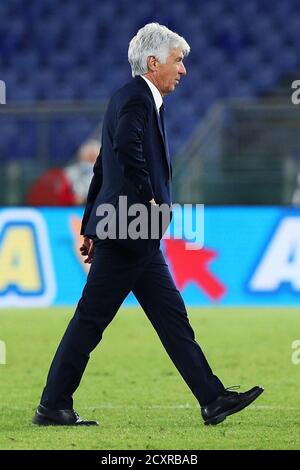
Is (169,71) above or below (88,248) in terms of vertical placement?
above

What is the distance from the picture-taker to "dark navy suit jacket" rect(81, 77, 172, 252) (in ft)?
21.2

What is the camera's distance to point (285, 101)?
19.5 meters

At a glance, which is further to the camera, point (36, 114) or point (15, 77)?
point (15, 77)

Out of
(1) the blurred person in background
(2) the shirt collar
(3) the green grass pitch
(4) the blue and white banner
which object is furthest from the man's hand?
(1) the blurred person in background

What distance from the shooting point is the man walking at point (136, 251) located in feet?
21.5

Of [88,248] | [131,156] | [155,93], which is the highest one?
[155,93]

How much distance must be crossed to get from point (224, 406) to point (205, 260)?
774cm

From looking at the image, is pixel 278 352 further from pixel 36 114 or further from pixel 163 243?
pixel 36 114

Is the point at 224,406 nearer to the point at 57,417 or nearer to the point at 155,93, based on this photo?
the point at 57,417

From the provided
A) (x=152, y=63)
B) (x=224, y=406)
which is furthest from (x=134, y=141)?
(x=224, y=406)

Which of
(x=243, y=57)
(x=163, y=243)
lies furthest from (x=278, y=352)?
(x=243, y=57)

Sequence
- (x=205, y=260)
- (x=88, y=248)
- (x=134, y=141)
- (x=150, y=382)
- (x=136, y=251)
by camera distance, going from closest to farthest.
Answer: (x=134, y=141) < (x=136, y=251) < (x=88, y=248) < (x=150, y=382) < (x=205, y=260)

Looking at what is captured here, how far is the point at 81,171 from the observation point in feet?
52.0
